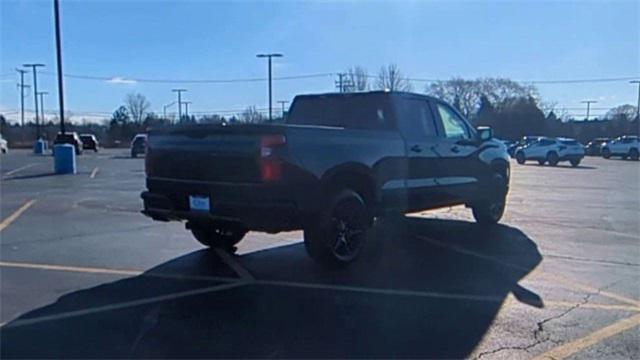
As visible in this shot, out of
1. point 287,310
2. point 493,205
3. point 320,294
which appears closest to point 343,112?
point 320,294

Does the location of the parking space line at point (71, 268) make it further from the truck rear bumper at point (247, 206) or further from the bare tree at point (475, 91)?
the bare tree at point (475, 91)

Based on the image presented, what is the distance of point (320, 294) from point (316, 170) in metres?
1.34

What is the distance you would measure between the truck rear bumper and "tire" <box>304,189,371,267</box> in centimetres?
37

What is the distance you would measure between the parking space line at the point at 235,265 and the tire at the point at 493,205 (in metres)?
4.49

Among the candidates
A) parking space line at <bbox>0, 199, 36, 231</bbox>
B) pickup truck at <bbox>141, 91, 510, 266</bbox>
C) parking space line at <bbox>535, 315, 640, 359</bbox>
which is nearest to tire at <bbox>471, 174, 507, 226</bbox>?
pickup truck at <bbox>141, 91, 510, 266</bbox>

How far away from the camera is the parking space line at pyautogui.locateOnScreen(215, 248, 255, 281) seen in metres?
6.66

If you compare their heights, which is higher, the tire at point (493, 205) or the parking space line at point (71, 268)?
the tire at point (493, 205)

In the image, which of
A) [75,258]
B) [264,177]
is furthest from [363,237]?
[75,258]

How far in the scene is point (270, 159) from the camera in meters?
6.10

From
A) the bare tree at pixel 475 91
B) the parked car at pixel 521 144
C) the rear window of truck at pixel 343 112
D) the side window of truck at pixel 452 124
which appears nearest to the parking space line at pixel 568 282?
the side window of truck at pixel 452 124

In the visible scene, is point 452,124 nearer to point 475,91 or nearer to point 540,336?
point 540,336

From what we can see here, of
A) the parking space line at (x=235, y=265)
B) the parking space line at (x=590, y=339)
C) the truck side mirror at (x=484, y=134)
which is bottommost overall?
the parking space line at (x=235, y=265)

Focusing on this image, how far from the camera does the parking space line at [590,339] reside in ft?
14.3

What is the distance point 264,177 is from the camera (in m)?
6.12
